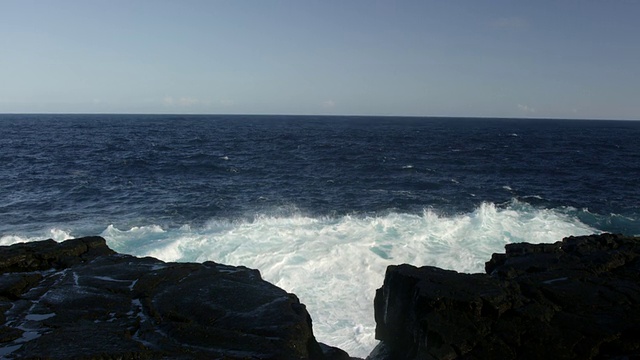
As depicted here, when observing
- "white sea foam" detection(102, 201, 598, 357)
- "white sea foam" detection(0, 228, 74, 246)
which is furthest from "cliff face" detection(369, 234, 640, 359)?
"white sea foam" detection(0, 228, 74, 246)

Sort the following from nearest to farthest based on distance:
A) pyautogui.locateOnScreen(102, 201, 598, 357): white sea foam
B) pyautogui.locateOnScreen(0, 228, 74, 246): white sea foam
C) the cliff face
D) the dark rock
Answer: the dark rock, the cliff face, pyautogui.locateOnScreen(102, 201, 598, 357): white sea foam, pyautogui.locateOnScreen(0, 228, 74, 246): white sea foam

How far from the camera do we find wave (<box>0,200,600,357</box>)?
59.2 ft

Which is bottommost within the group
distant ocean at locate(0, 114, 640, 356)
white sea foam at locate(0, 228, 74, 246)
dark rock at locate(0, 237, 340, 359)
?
white sea foam at locate(0, 228, 74, 246)

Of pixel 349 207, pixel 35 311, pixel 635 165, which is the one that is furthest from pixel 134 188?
pixel 635 165

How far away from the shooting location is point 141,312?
33.7ft

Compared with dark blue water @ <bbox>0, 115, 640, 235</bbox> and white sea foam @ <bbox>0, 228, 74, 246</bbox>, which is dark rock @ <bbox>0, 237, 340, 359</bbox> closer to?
white sea foam @ <bbox>0, 228, 74, 246</bbox>

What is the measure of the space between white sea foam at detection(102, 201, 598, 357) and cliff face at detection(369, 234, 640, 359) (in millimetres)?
3919

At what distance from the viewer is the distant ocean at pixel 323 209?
21.7 meters

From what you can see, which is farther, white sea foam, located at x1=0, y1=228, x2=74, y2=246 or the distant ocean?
white sea foam, located at x1=0, y1=228, x2=74, y2=246

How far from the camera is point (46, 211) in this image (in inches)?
1239

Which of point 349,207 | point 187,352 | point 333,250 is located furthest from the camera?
point 349,207

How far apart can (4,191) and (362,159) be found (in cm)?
4090

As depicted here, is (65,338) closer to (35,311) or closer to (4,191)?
(35,311)

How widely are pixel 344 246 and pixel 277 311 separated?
1336 cm
